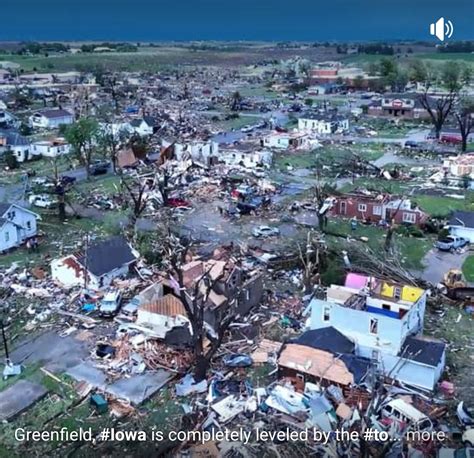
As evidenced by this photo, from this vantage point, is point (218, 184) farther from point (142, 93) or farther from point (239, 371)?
point (142, 93)

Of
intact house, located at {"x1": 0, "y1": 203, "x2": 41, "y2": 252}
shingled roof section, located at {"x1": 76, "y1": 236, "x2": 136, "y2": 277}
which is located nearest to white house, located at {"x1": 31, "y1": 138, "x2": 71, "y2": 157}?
intact house, located at {"x1": 0, "y1": 203, "x2": 41, "y2": 252}

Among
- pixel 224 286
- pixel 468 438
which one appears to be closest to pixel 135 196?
pixel 224 286

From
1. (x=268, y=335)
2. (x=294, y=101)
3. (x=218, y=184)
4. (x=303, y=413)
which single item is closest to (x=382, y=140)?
(x=218, y=184)

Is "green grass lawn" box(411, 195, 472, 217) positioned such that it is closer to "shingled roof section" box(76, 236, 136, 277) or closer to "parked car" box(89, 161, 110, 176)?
"shingled roof section" box(76, 236, 136, 277)

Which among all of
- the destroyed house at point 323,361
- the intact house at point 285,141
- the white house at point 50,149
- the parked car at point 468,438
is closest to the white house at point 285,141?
the intact house at point 285,141

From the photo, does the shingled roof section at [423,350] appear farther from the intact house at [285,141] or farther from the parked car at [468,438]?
the intact house at [285,141]

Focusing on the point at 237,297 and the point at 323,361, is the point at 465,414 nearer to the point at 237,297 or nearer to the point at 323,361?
the point at 323,361
